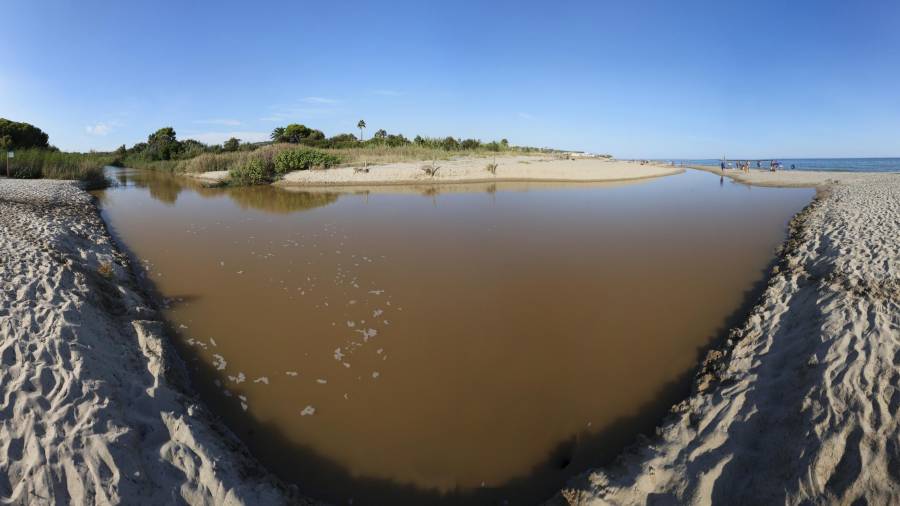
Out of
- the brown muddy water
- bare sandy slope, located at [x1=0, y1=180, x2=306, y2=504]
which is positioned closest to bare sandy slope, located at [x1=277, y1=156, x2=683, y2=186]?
the brown muddy water

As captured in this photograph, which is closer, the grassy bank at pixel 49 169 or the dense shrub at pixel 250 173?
the grassy bank at pixel 49 169

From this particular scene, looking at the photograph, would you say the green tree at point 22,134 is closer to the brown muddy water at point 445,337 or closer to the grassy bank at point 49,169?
the grassy bank at point 49,169

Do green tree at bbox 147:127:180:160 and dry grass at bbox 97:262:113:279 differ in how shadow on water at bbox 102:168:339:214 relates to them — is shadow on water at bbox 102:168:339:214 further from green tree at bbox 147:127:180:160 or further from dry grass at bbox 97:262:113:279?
green tree at bbox 147:127:180:160

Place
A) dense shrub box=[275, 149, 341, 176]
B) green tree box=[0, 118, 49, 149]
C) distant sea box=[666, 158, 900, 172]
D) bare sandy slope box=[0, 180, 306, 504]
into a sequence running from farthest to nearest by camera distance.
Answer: distant sea box=[666, 158, 900, 172]
green tree box=[0, 118, 49, 149]
dense shrub box=[275, 149, 341, 176]
bare sandy slope box=[0, 180, 306, 504]

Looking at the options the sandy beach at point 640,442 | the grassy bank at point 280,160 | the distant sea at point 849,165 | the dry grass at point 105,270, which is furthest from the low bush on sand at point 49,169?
the distant sea at point 849,165

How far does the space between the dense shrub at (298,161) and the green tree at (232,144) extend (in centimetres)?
2139

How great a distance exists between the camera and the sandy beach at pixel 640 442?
8.98 feet

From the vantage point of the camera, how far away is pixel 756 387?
385cm

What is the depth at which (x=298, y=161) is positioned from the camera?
28.4 metres

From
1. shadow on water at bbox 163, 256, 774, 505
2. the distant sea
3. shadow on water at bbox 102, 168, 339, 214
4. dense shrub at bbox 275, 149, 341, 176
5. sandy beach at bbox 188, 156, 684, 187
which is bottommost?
shadow on water at bbox 163, 256, 774, 505

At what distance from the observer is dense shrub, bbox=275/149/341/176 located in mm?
28141

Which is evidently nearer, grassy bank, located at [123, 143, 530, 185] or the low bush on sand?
the low bush on sand

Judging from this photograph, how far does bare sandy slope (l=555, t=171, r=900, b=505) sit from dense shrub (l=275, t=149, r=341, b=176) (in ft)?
90.8

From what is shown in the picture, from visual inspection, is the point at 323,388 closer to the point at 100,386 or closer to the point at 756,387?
the point at 100,386
